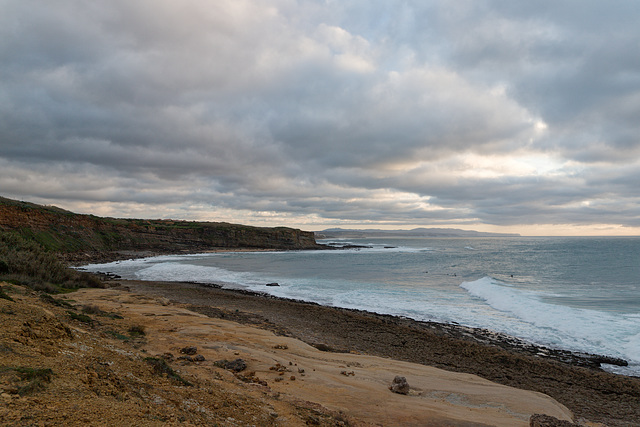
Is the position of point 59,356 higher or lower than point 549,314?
higher

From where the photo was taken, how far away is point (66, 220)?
165ft

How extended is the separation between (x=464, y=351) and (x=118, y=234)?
68.8 meters

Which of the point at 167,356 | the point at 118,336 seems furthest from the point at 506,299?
the point at 118,336

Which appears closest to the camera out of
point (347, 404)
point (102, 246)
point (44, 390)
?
point (44, 390)

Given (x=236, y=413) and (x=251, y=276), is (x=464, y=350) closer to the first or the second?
(x=236, y=413)

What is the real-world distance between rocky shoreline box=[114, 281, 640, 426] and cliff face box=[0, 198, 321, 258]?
3615 centimetres

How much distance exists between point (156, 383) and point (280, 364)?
11.0 feet

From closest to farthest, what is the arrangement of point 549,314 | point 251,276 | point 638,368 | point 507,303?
1. point 638,368
2. point 549,314
3. point 507,303
4. point 251,276

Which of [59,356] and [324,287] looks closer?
[59,356]

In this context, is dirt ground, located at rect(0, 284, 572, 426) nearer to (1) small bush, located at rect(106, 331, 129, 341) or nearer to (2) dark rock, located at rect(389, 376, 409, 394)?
(1) small bush, located at rect(106, 331, 129, 341)

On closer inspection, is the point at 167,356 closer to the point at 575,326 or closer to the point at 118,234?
the point at 575,326

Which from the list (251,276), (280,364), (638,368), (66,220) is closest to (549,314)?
(638,368)

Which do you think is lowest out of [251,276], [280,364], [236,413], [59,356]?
[251,276]

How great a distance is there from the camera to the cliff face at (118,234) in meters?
41.6
